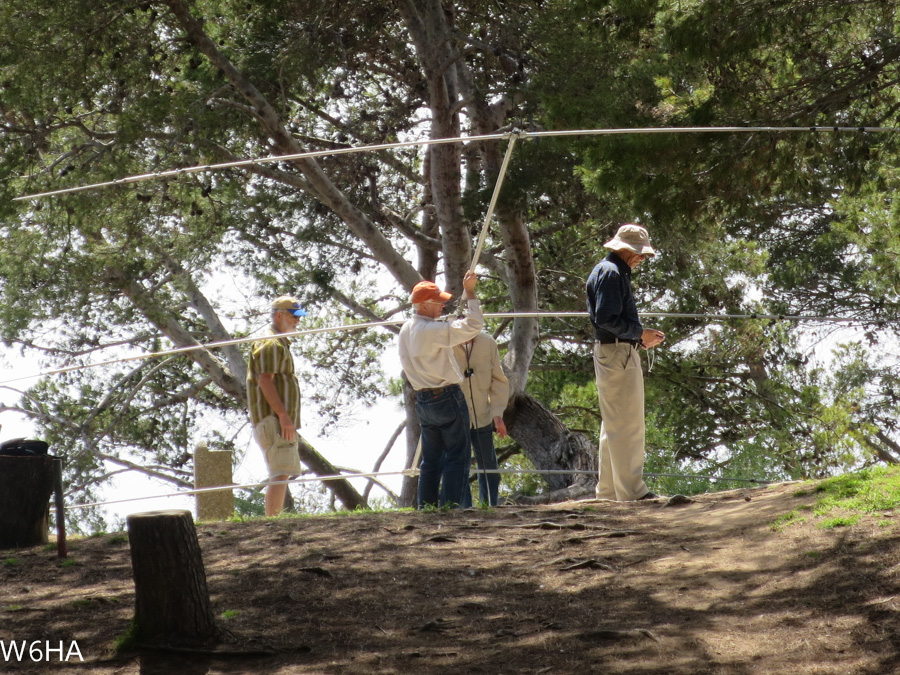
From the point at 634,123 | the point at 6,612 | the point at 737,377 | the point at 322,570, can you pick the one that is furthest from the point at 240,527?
the point at 737,377

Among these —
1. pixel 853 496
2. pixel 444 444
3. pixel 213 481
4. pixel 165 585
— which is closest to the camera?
pixel 165 585

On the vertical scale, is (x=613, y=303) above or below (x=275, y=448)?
above

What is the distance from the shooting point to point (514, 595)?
14.5ft

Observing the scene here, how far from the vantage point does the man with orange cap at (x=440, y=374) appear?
20.3 feet

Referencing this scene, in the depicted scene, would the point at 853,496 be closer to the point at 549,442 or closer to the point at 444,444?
the point at 444,444

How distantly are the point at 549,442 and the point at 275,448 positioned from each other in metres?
4.29

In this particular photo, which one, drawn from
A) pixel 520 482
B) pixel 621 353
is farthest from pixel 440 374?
pixel 520 482

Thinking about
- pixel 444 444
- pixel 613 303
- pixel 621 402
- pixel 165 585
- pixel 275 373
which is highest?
pixel 613 303

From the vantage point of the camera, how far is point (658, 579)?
4.52m

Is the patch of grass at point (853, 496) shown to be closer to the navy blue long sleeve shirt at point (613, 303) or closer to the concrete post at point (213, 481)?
the navy blue long sleeve shirt at point (613, 303)

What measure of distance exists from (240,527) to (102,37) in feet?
17.0

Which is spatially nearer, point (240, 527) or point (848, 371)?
point (240, 527)

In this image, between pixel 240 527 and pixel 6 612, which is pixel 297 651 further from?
pixel 240 527

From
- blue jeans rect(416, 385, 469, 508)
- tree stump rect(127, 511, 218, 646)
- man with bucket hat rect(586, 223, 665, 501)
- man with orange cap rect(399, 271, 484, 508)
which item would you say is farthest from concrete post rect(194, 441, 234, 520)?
tree stump rect(127, 511, 218, 646)
